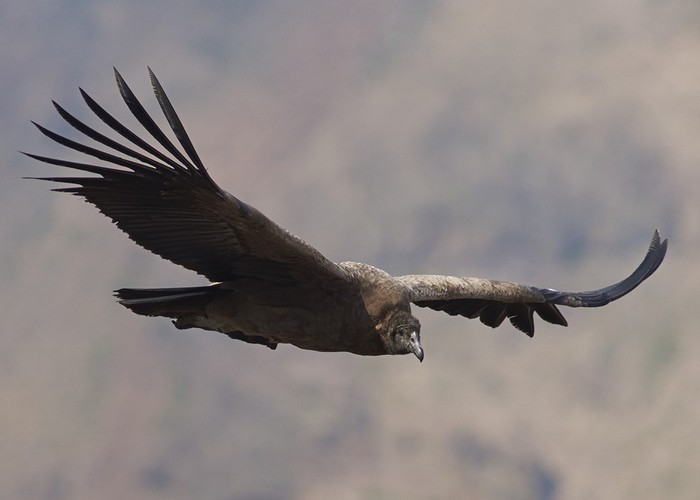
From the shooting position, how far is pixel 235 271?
32.7ft

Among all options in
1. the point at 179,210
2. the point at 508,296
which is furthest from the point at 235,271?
the point at 508,296

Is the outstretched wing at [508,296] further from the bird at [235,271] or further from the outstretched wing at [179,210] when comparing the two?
the outstretched wing at [179,210]

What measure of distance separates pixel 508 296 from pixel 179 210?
4507mm

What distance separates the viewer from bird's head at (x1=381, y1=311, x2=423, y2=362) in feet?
32.3

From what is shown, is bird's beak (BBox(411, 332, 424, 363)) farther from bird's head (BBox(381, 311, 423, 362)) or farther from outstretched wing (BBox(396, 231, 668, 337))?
outstretched wing (BBox(396, 231, 668, 337))

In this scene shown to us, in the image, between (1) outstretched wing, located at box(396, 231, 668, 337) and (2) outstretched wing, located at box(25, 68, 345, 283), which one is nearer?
(2) outstretched wing, located at box(25, 68, 345, 283)

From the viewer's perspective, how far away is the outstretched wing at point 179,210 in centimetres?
827

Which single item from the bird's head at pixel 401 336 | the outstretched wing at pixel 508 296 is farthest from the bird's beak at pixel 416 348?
the outstretched wing at pixel 508 296

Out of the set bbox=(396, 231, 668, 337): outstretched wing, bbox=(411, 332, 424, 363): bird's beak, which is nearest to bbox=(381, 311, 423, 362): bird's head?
bbox=(411, 332, 424, 363): bird's beak

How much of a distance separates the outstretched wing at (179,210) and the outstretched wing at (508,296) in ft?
5.90

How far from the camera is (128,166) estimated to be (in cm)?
885

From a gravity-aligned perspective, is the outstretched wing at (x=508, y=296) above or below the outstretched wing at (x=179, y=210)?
above

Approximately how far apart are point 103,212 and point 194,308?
1399 mm

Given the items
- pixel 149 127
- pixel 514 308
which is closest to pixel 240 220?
pixel 149 127
